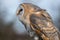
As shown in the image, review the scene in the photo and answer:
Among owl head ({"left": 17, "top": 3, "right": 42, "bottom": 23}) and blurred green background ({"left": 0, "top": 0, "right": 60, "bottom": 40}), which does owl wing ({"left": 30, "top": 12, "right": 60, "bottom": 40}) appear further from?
blurred green background ({"left": 0, "top": 0, "right": 60, "bottom": 40})

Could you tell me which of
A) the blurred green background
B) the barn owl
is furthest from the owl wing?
the blurred green background

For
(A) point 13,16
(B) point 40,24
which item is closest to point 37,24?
(B) point 40,24

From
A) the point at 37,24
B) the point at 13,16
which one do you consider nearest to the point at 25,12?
the point at 37,24

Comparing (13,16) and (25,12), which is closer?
(25,12)

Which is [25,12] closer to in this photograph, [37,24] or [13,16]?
[37,24]

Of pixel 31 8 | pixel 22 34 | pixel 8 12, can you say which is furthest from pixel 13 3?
pixel 31 8

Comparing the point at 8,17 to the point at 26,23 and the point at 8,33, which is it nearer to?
the point at 8,33

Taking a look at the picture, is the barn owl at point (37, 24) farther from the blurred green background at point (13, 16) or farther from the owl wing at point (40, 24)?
the blurred green background at point (13, 16)

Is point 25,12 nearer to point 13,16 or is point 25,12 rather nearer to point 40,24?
point 40,24
